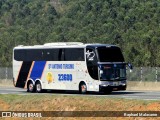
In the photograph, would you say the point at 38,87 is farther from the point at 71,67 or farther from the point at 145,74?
the point at 145,74

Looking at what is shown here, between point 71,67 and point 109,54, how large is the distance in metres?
3.06

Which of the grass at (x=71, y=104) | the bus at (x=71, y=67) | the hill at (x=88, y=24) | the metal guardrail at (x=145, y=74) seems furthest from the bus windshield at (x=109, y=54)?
the hill at (x=88, y=24)

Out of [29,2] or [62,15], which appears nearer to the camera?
[62,15]

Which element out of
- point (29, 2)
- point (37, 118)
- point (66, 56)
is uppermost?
point (29, 2)

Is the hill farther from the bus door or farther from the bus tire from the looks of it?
the bus door

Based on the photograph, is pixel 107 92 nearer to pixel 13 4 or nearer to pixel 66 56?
pixel 66 56

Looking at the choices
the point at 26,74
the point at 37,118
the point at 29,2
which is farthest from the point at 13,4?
the point at 37,118

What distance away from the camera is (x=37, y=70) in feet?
130

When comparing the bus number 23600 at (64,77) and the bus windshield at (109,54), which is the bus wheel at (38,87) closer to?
the bus number 23600 at (64,77)

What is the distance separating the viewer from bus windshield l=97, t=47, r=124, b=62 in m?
35.0

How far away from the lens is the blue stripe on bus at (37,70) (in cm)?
3922

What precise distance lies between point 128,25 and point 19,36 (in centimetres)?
2612

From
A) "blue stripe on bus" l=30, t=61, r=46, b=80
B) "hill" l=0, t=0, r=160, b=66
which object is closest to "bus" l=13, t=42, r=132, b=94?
"blue stripe on bus" l=30, t=61, r=46, b=80

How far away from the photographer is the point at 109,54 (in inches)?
1394
